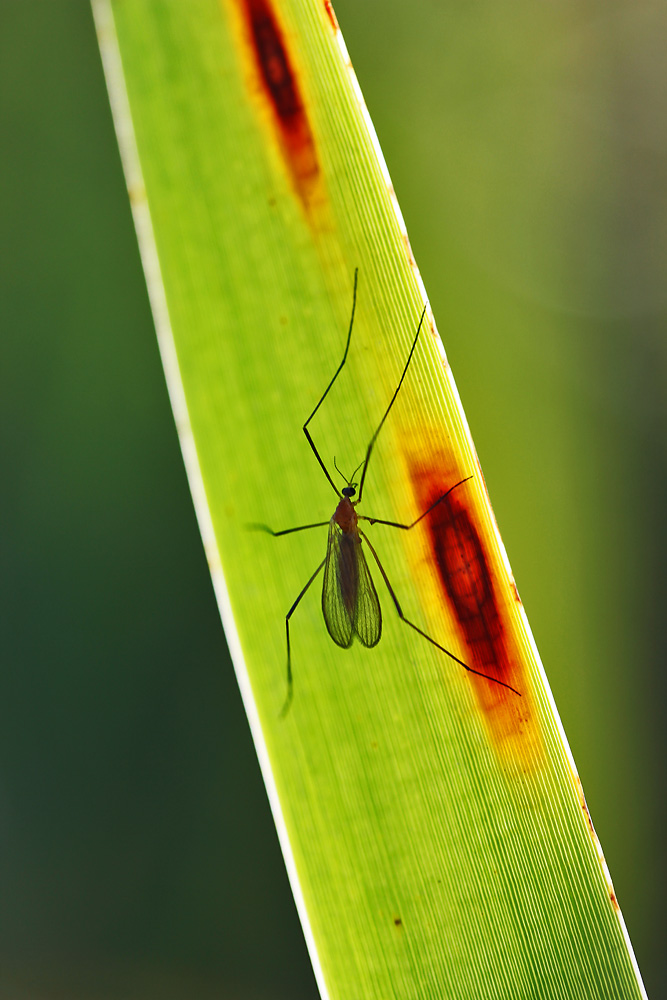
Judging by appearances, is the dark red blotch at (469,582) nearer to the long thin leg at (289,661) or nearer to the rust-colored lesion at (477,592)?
the rust-colored lesion at (477,592)

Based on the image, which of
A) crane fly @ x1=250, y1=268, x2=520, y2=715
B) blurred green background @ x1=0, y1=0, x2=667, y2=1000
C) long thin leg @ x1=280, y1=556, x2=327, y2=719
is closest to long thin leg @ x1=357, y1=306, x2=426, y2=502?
crane fly @ x1=250, y1=268, x2=520, y2=715

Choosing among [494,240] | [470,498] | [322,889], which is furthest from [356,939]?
[494,240]

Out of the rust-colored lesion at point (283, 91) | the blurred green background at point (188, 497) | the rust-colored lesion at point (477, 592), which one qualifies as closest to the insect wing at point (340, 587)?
the rust-colored lesion at point (477, 592)

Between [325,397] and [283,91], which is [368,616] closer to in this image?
[325,397]

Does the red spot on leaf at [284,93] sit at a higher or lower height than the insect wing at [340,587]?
higher

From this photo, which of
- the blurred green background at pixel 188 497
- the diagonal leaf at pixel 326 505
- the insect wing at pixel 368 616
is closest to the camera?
the diagonal leaf at pixel 326 505

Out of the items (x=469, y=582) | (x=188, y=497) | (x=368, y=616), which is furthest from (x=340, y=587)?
(x=188, y=497)

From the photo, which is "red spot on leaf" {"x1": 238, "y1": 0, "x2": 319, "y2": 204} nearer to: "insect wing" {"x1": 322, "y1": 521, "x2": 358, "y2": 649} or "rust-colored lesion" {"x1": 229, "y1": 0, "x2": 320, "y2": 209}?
"rust-colored lesion" {"x1": 229, "y1": 0, "x2": 320, "y2": 209}

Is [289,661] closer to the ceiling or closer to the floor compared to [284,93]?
closer to the floor
